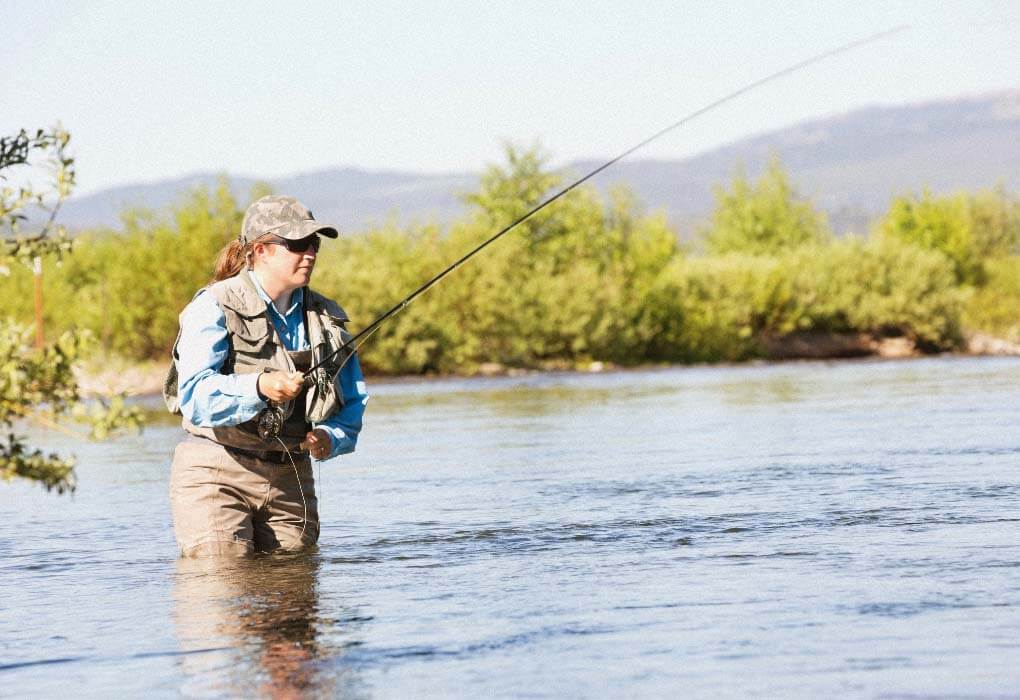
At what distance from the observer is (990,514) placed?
9109 millimetres

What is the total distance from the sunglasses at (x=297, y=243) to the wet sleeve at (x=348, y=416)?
0.55 metres

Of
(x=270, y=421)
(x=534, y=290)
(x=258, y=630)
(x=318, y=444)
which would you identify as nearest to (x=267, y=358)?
(x=270, y=421)

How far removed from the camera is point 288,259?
23.3 feet

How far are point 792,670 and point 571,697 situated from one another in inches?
27.5

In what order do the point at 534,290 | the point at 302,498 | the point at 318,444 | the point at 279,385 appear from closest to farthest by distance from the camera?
1. the point at 279,385
2. the point at 318,444
3. the point at 302,498
4. the point at 534,290

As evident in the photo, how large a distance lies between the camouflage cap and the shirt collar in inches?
6.4

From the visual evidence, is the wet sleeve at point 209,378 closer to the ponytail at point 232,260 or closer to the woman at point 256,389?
the woman at point 256,389

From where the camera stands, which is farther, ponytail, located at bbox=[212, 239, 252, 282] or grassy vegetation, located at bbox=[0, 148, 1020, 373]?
grassy vegetation, located at bbox=[0, 148, 1020, 373]

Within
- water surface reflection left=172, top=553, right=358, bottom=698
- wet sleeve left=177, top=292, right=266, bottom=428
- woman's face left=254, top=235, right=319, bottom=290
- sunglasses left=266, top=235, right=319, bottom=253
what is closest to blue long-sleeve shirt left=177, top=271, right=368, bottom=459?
wet sleeve left=177, top=292, right=266, bottom=428

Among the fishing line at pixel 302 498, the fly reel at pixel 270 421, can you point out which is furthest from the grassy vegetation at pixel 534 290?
the fly reel at pixel 270 421

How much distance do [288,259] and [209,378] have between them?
0.61 meters

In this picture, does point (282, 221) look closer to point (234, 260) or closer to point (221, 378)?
point (234, 260)

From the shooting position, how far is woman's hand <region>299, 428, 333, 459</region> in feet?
23.4

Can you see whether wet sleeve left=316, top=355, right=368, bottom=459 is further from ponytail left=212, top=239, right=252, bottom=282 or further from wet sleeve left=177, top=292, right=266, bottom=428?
ponytail left=212, top=239, right=252, bottom=282
